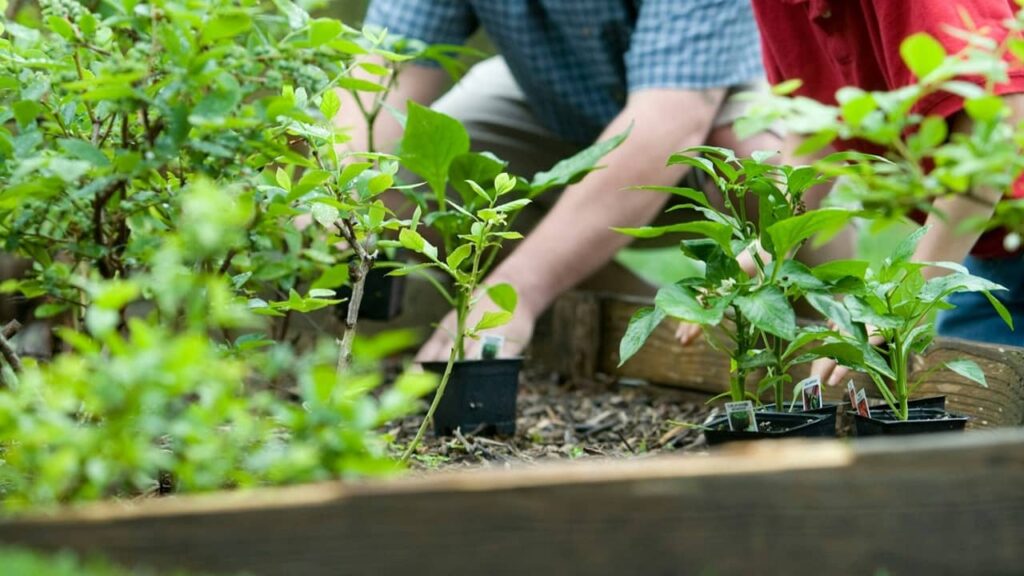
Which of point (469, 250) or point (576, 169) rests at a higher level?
point (576, 169)

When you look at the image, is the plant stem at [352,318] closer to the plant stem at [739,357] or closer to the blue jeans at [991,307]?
the plant stem at [739,357]

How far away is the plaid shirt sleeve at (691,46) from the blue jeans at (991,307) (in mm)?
650

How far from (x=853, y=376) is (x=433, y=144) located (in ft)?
2.55

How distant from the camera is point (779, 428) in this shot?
1.49 metres

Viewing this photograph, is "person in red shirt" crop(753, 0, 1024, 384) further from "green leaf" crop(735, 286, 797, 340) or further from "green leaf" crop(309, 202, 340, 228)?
"green leaf" crop(309, 202, 340, 228)

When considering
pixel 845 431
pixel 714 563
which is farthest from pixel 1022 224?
pixel 845 431

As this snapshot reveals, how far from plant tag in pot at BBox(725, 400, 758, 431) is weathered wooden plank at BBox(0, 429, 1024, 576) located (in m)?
0.50

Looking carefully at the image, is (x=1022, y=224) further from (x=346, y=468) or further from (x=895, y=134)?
(x=346, y=468)

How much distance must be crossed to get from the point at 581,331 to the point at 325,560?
1896 millimetres

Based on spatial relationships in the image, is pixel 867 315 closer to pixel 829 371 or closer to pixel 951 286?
pixel 951 286

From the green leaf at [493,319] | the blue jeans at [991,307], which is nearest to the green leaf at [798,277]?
the green leaf at [493,319]

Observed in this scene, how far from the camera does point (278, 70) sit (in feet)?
3.82

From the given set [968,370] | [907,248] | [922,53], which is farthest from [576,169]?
[922,53]

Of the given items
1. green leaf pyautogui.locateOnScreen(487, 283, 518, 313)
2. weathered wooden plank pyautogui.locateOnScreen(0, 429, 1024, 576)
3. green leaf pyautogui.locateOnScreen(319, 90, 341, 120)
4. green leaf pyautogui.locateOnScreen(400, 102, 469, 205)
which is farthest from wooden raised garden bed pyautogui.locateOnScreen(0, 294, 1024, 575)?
green leaf pyautogui.locateOnScreen(400, 102, 469, 205)
